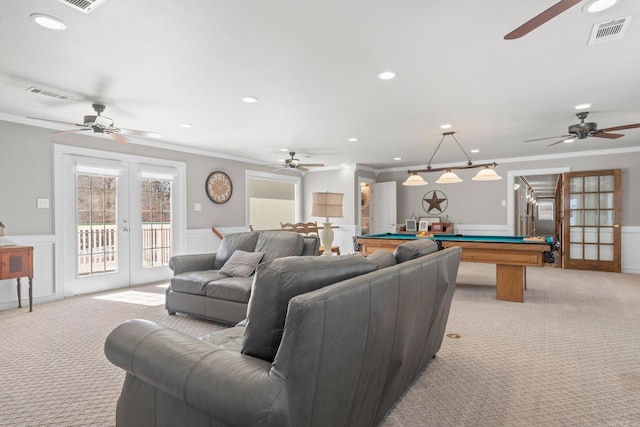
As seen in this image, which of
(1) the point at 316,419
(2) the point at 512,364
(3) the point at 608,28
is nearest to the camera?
(1) the point at 316,419

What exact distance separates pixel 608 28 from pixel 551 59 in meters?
0.45

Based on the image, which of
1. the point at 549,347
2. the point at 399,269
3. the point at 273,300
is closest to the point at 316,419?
the point at 273,300

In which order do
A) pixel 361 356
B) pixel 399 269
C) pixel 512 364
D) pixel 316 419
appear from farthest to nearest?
pixel 512 364
pixel 399 269
pixel 361 356
pixel 316 419

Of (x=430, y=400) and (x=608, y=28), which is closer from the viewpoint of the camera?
(x=430, y=400)

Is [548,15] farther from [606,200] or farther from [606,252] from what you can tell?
[606,252]

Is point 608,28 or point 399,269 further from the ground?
point 608,28

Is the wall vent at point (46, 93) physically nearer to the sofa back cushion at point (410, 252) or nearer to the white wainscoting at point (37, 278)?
the white wainscoting at point (37, 278)

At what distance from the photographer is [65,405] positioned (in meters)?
1.98

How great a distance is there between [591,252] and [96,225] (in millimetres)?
8723

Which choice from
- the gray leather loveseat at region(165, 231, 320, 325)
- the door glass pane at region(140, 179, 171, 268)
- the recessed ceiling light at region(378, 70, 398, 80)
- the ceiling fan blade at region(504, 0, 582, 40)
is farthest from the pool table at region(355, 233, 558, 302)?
the door glass pane at region(140, 179, 171, 268)

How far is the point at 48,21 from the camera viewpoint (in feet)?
6.99

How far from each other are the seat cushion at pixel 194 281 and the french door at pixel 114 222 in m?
2.13

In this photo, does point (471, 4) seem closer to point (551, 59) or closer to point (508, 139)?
point (551, 59)

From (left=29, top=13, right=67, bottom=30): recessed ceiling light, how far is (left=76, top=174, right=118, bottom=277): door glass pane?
3167 millimetres
